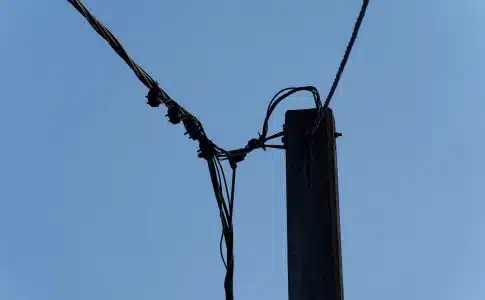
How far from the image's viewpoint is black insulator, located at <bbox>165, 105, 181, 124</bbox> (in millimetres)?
5355

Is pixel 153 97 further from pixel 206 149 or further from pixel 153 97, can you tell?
pixel 206 149

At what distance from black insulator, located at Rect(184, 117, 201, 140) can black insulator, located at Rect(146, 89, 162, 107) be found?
1.49 feet

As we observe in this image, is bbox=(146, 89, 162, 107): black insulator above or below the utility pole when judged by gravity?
above

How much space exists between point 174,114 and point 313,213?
1.23m

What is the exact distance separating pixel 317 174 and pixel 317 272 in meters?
0.65

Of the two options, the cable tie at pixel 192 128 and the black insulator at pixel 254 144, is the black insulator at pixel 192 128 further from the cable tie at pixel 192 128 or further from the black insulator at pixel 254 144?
the black insulator at pixel 254 144

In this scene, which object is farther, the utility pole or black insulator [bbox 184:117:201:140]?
black insulator [bbox 184:117:201:140]

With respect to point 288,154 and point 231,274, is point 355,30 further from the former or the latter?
point 231,274

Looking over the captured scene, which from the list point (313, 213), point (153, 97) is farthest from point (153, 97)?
point (313, 213)

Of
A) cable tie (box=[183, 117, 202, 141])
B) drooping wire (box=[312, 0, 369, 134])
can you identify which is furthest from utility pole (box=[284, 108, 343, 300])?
cable tie (box=[183, 117, 202, 141])

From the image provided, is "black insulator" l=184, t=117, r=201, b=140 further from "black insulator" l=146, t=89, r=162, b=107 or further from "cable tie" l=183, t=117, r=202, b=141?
"black insulator" l=146, t=89, r=162, b=107

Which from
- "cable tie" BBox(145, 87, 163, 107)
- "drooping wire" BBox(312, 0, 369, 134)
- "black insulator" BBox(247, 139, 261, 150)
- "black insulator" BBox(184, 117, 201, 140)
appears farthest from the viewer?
"black insulator" BBox(247, 139, 261, 150)

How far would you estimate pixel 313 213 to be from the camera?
490 cm

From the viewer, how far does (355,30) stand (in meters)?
4.35
